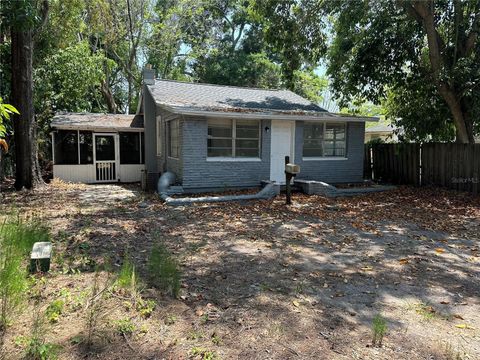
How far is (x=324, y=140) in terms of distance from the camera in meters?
14.4

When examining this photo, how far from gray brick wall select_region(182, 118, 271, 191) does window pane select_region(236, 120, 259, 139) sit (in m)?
0.29

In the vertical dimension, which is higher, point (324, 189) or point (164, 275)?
point (324, 189)

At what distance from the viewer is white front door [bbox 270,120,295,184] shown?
13.3m

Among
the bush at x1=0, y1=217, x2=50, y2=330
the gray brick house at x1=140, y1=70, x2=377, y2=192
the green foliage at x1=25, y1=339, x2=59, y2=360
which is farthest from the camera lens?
the gray brick house at x1=140, y1=70, x2=377, y2=192

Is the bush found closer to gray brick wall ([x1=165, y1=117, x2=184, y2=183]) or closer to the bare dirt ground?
Result: the bare dirt ground

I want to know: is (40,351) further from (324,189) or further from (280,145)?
(280,145)

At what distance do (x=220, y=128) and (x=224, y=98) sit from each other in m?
2.37

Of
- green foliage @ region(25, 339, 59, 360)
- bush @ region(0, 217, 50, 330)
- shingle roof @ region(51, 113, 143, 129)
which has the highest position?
shingle roof @ region(51, 113, 143, 129)

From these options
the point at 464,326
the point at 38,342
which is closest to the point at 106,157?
the point at 38,342

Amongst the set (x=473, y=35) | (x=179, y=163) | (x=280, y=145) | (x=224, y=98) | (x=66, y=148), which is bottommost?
(x=179, y=163)

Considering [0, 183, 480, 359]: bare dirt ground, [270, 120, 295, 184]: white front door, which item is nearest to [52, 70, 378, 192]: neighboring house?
[270, 120, 295, 184]: white front door

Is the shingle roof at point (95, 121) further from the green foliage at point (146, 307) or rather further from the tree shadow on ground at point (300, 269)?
the green foliage at point (146, 307)

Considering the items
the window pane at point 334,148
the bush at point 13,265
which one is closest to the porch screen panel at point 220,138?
the window pane at point 334,148

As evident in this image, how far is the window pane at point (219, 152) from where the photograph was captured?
12.7 meters
